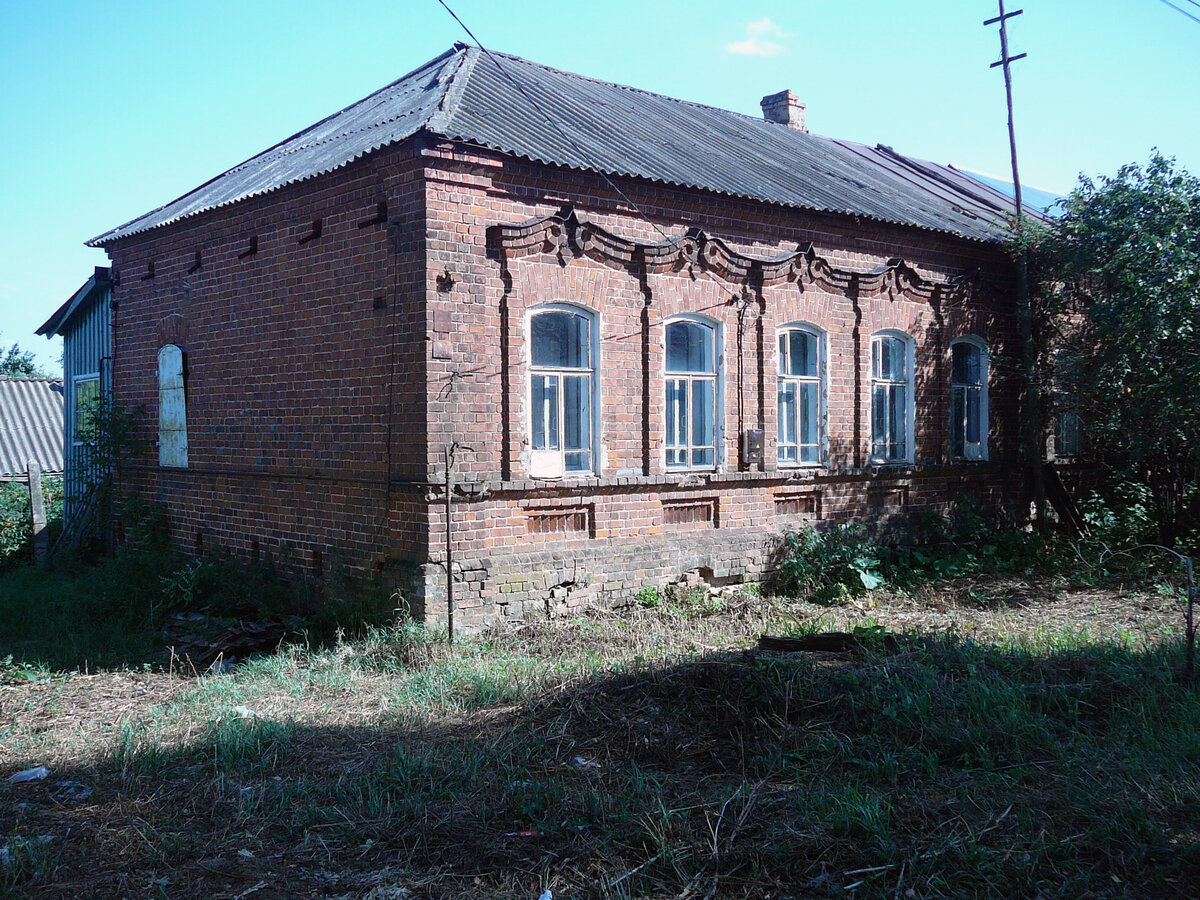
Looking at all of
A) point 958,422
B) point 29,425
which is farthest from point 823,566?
point 29,425

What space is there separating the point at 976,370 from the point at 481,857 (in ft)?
37.0

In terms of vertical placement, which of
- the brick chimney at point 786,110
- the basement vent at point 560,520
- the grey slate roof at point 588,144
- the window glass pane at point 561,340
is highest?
the brick chimney at point 786,110

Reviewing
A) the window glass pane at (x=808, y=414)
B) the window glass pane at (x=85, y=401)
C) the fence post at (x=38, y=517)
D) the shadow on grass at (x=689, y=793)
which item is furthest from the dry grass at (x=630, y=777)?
the window glass pane at (x=85, y=401)

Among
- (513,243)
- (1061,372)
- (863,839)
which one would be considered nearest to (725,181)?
(513,243)

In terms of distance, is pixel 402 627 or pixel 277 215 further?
pixel 277 215

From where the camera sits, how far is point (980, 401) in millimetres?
13305

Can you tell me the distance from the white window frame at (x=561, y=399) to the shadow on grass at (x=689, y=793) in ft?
9.92

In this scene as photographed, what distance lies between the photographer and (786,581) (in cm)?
1059

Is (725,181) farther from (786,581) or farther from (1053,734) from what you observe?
(1053,734)

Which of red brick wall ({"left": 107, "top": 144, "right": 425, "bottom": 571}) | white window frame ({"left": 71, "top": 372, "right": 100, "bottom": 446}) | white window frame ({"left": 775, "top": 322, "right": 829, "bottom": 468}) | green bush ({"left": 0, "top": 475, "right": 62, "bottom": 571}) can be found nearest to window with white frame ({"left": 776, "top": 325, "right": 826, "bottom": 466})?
white window frame ({"left": 775, "top": 322, "right": 829, "bottom": 468})

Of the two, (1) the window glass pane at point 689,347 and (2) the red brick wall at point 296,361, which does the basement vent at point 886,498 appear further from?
(2) the red brick wall at point 296,361

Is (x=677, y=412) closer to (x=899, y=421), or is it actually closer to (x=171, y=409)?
(x=899, y=421)

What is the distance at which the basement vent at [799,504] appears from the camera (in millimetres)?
11000

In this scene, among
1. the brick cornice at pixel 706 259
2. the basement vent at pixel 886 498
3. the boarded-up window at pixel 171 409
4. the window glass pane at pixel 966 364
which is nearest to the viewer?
the brick cornice at pixel 706 259
